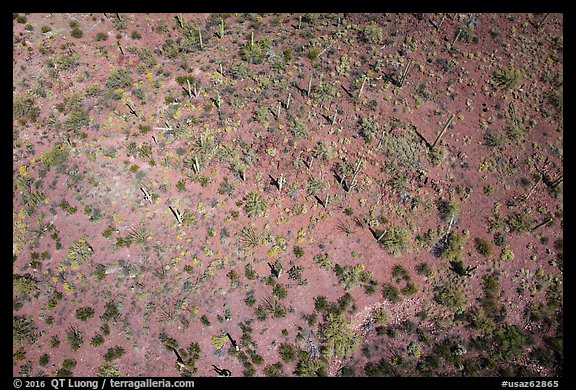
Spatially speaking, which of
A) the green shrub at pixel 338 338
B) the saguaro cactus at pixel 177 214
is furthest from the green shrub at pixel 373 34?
the green shrub at pixel 338 338

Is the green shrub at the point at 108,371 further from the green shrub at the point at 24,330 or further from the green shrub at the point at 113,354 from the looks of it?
the green shrub at the point at 24,330

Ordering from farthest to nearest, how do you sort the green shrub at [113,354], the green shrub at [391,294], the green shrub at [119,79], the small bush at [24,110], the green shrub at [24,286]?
the green shrub at [119,79] < the small bush at [24,110] < the green shrub at [391,294] < the green shrub at [24,286] < the green shrub at [113,354]

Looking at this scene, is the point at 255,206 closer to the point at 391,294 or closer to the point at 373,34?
the point at 391,294

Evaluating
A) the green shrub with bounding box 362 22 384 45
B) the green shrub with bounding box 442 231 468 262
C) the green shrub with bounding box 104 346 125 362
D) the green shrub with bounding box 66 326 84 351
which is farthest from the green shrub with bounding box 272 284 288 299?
the green shrub with bounding box 362 22 384 45

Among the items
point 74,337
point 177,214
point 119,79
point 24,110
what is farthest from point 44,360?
point 119,79


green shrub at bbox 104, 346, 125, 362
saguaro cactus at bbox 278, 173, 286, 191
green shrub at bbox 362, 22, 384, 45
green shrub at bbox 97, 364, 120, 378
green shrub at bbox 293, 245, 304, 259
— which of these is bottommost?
green shrub at bbox 97, 364, 120, 378

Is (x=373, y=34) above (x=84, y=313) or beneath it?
above

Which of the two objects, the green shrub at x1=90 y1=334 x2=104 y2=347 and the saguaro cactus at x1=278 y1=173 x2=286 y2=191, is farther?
the saguaro cactus at x1=278 y1=173 x2=286 y2=191

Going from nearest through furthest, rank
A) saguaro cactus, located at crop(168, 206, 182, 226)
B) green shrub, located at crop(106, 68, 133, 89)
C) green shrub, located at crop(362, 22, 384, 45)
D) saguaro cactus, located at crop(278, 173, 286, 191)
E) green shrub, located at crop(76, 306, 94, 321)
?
green shrub, located at crop(76, 306, 94, 321) → saguaro cactus, located at crop(168, 206, 182, 226) → saguaro cactus, located at crop(278, 173, 286, 191) → green shrub, located at crop(106, 68, 133, 89) → green shrub, located at crop(362, 22, 384, 45)

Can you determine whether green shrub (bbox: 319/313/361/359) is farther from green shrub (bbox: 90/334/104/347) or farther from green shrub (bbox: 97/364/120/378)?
green shrub (bbox: 90/334/104/347)

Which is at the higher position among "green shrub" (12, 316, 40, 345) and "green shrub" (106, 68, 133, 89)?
"green shrub" (106, 68, 133, 89)

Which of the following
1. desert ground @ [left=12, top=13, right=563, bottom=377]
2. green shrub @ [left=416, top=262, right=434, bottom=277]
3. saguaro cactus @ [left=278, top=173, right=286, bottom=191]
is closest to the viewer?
desert ground @ [left=12, top=13, right=563, bottom=377]
